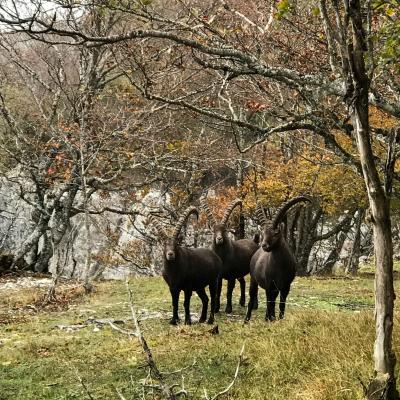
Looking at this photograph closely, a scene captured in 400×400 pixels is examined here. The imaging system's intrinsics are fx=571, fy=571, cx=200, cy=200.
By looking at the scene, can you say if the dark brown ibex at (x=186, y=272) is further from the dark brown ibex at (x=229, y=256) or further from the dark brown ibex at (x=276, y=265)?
the dark brown ibex at (x=229, y=256)

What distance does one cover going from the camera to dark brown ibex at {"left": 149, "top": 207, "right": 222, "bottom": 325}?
43.8 ft

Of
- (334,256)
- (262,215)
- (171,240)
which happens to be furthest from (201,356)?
(334,256)

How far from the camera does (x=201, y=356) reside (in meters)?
9.32

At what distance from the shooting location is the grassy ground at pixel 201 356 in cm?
704

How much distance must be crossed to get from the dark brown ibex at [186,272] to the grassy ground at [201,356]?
61 centimetres

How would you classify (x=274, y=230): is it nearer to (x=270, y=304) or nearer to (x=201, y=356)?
(x=270, y=304)

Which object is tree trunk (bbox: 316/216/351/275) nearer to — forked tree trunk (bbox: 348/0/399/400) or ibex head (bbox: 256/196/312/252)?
ibex head (bbox: 256/196/312/252)

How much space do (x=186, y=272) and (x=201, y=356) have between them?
423cm

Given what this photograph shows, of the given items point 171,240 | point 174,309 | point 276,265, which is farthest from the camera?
point 171,240

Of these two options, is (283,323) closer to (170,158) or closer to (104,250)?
(170,158)

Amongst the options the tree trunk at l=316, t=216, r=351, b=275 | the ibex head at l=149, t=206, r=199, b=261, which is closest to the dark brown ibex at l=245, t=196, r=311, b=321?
the ibex head at l=149, t=206, r=199, b=261

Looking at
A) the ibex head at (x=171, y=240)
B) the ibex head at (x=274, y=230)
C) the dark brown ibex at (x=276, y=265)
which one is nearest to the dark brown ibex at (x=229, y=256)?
the ibex head at (x=171, y=240)

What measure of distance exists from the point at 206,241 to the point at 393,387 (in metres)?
31.5

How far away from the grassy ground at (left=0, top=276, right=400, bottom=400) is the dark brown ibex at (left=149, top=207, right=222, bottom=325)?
0.61 metres
